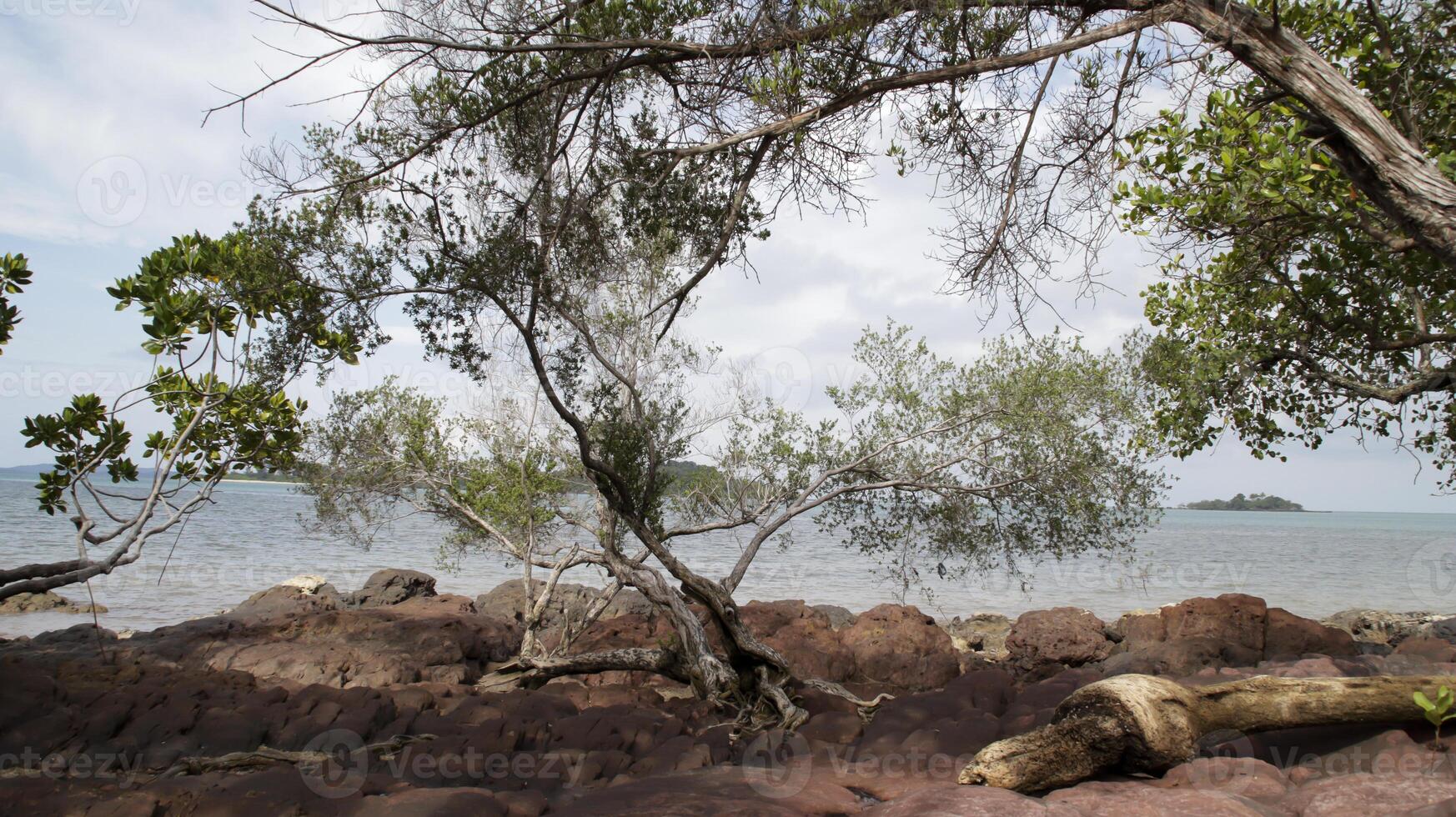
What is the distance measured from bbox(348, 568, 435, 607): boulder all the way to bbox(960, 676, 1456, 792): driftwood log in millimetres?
15072

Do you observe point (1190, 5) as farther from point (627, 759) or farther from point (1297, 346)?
point (627, 759)

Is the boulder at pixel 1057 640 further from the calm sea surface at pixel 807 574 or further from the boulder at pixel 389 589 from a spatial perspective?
the boulder at pixel 389 589

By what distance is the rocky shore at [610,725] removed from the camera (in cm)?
490

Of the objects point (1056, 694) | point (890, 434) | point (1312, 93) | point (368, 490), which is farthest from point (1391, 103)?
point (368, 490)

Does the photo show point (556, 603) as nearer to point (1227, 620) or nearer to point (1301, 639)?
point (1227, 620)

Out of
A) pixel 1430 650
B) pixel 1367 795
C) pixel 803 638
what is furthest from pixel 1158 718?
pixel 803 638

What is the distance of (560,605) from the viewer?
1686 cm

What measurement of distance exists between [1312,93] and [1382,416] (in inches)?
297

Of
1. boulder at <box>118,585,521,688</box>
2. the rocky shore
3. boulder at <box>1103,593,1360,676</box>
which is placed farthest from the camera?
boulder at <box>118,585,521,688</box>

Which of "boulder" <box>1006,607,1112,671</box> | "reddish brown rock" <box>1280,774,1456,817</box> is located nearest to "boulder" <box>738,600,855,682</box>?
"boulder" <box>1006,607,1112,671</box>

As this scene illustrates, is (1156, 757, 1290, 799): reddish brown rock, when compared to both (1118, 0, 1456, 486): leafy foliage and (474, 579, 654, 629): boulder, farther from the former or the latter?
(474, 579, 654, 629): boulder

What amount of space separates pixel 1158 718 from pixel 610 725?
470cm

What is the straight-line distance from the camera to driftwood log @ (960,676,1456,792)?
5066 millimetres

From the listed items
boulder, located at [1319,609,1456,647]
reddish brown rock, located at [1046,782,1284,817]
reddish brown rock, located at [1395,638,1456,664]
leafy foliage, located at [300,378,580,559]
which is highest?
leafy foliage, located at [300,378,580,559]
